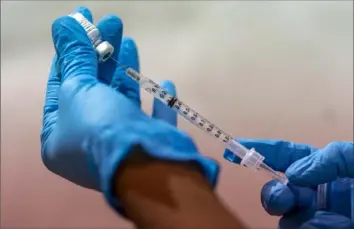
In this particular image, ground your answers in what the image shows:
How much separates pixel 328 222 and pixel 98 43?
570 mm

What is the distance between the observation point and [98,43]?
2.87ft

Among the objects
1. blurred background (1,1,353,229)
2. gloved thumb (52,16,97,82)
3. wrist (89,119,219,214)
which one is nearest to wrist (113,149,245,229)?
wrist (89,119,219,214)

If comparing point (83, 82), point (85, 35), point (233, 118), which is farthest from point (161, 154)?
point (233, 118)

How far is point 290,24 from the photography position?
57.8 inches

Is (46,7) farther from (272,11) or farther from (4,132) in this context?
(272,11)

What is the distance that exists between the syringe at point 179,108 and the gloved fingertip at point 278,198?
3 centimetres

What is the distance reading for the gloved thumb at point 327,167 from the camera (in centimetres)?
82

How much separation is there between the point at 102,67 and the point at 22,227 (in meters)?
0.78

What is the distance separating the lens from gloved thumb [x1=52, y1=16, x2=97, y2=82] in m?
0.78

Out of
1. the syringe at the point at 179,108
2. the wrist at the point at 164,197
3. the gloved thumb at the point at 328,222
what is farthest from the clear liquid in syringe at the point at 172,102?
the wrist at the point at 164,197

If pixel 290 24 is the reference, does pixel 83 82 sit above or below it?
below

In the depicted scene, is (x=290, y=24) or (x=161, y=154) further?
(x=290, y=24)

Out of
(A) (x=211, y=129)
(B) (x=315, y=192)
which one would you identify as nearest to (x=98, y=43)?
(A) (x=211, y=129)

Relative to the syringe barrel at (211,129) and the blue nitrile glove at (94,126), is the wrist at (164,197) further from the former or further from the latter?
the syringe barrel at (211,129)
